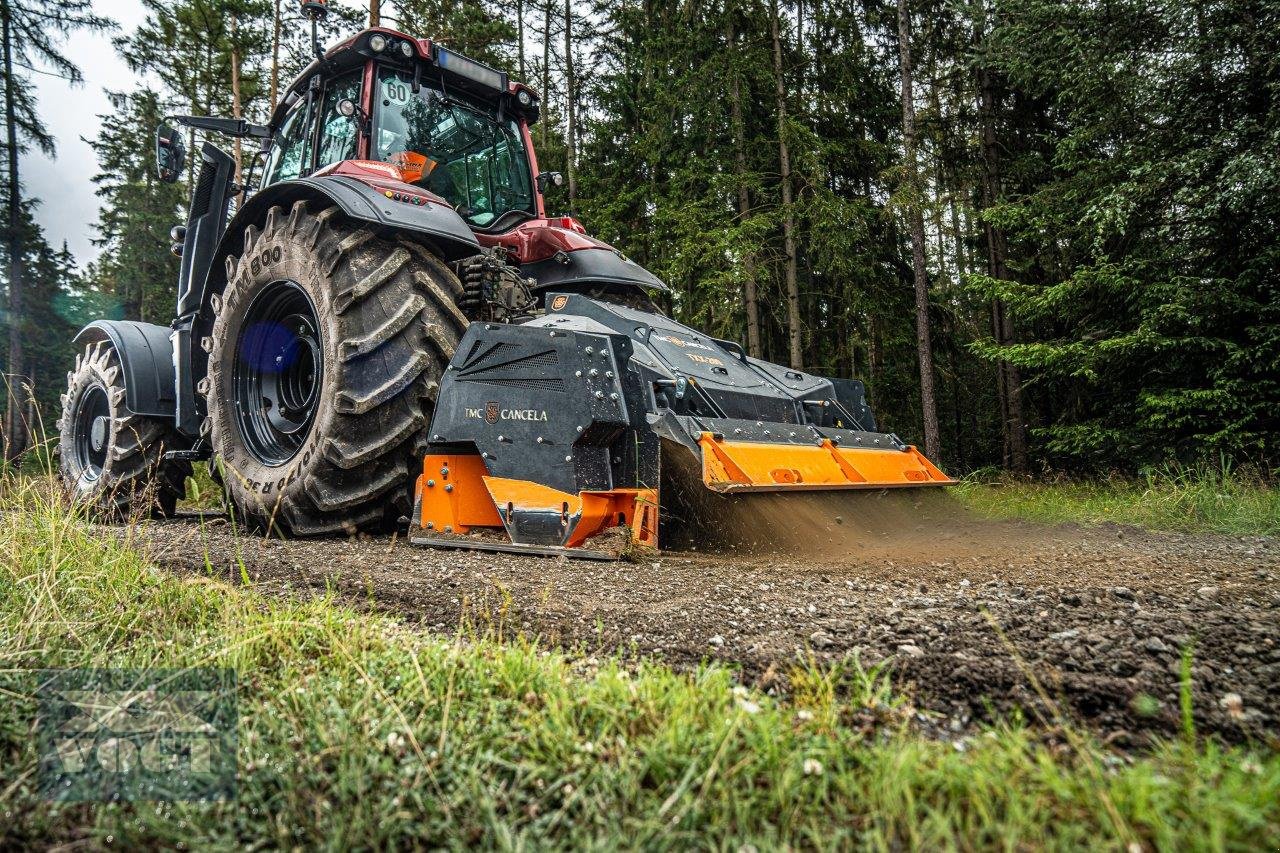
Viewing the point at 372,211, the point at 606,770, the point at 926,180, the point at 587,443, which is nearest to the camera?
the point at 606,770

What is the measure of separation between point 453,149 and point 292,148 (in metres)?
1.32

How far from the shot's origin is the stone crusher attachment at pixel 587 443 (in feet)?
11.4

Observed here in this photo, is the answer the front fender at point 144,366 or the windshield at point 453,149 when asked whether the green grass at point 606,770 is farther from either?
the front fender at point 144,366

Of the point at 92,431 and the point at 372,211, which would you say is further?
the point at 92,431

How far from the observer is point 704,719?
1276 millimetres

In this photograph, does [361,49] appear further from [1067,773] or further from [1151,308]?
[1151,308]

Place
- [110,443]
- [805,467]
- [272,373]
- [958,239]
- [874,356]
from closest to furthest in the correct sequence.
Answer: [805,467]
[272,373]
[110,443]
[958,239]
[874,356]

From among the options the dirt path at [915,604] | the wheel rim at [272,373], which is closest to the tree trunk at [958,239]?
the dirt path at [915,604]

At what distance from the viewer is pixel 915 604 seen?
234 centimetres

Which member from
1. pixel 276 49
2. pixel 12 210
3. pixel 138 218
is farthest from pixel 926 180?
pixel 138 218

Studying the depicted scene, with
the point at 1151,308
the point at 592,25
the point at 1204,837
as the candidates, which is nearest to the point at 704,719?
the point at 1204,837

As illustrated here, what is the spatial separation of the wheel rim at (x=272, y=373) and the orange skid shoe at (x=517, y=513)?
4.23 feet

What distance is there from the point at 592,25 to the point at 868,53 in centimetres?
663

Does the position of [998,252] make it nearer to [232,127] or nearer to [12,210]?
[232,127]
